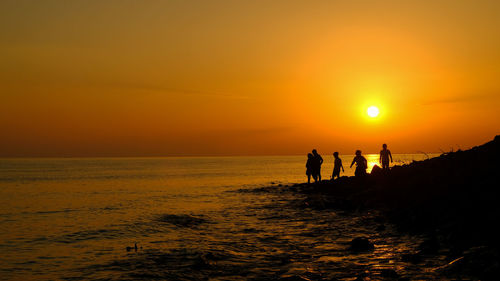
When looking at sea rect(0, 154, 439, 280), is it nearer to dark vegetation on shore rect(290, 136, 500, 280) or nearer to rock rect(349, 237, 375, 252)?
rock rect(349, 237, 375, 252)

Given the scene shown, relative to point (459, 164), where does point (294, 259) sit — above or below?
below

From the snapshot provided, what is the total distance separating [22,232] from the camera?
1838 cm

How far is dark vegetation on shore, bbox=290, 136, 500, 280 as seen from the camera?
8.55m

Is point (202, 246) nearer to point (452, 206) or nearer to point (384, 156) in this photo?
point (452, 206)

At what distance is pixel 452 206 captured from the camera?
44.0ft

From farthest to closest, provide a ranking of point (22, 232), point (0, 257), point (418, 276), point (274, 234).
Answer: point (22, 232) → point (274, 234) → point (0, 257) → point (418, 276)

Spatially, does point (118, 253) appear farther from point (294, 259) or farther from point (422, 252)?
point (422, 252)

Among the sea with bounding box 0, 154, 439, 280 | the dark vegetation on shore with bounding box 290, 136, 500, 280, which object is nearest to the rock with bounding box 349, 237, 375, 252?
the sea with bounding box 0, 154, 439, 280

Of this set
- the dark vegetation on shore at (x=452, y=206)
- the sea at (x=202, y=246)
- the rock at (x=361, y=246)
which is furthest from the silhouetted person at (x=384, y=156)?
the rock at (x=361, y=246)

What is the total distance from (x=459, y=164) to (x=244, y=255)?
12565 mm

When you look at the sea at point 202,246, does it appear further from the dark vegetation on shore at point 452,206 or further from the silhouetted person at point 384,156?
the silhouetted person at point 384,156

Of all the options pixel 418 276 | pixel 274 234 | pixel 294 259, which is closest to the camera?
pixel 418 276

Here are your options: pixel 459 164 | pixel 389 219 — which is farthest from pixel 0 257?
pixel 459 164

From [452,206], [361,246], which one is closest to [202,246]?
[361,246]
